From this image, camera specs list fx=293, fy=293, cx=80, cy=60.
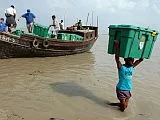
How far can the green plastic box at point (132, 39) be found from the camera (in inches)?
270

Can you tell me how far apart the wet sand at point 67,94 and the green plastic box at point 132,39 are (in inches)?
55.6

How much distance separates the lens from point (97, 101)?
304 inches

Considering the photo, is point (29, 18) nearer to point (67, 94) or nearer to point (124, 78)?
Result: point (67, 94)

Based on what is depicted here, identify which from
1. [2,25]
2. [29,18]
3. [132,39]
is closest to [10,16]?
[2,25]

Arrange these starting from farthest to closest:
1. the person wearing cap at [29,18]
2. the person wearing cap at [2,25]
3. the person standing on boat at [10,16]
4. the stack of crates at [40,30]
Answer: the person wearing cap at [29,18], the person standing on boat at [10,16], the stack of crates at [40,30], the person wearing cap at [2,25]

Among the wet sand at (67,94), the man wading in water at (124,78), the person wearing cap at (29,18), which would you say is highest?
the person wearing cap at (29,18)

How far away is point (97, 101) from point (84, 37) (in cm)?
1052

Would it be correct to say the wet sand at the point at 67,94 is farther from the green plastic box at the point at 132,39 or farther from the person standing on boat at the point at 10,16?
the person standing on boat at the point at 10,16

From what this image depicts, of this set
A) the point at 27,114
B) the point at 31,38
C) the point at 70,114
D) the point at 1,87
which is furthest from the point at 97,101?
the point at 31,38

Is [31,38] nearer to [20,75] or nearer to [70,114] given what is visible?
[20,75]

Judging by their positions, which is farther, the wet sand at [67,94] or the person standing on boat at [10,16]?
the person standing on boat at [10,16]

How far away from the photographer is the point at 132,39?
6.90 metres

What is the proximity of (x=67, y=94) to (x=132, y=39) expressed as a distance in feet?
7.94

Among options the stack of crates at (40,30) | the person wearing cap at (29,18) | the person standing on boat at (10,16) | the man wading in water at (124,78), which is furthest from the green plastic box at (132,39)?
the person wearing cap at (29,18)
